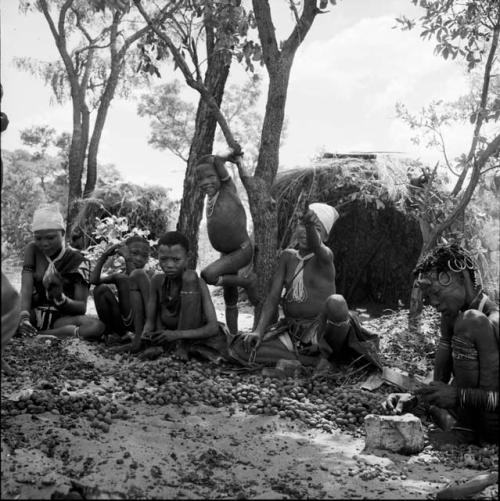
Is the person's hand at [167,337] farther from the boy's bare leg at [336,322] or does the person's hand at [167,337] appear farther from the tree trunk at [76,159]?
the tree trunk at [76,159]

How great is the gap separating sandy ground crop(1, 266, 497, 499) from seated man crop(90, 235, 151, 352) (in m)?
1.67

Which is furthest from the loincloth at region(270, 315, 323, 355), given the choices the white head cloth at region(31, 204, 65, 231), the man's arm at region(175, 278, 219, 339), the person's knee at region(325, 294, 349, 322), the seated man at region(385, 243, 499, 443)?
the white head cloth at region(31, 204, 65, 231)

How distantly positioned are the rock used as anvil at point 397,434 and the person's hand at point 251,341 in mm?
1785

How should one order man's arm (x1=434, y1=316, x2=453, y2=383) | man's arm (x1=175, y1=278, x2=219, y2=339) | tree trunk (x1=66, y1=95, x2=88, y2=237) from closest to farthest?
1. man's arm (x1=434, y1=316, x2=453, y2=383)
2. man's arm (x1=175, y1=278, x2=219, y2=339)
3. tree trunk (x1=66, y1=95, x2=88, y2=237)

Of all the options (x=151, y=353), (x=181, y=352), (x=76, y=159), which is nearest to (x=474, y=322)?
(x=181, y=352)

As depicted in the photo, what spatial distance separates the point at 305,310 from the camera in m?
5.80

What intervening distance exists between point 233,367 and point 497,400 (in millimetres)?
2317

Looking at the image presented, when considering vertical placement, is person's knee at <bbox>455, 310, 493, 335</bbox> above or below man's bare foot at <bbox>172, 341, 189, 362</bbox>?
above

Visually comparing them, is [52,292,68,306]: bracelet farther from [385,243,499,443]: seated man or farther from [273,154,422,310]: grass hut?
[273,154,422,310]: grass hut

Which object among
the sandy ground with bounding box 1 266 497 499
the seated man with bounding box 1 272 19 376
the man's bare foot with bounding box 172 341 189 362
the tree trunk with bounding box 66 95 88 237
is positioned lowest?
the sandy ground with bounding box 1 266 497 499

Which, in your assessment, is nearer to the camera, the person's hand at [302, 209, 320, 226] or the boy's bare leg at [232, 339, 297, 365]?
the person's hand at [302, 209, 320, 226]

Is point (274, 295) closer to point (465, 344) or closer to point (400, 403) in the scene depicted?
point (400, 403)

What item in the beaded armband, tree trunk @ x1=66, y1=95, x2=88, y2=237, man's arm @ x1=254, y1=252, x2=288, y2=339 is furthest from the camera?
tree trunk @ x1=66, y1=95, x2=88, y2=237

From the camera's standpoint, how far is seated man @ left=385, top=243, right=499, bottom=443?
12.8ft
